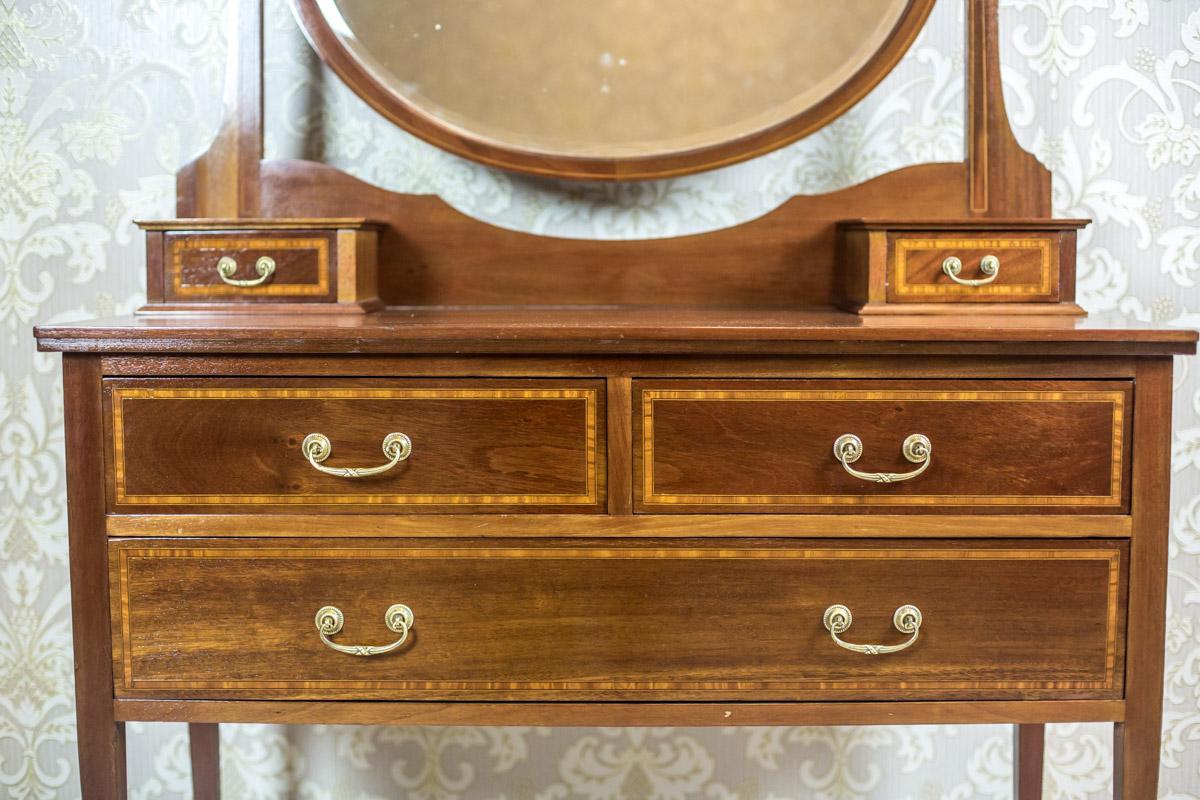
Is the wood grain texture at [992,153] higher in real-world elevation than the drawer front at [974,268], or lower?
higher

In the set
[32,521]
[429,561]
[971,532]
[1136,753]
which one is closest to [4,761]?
[32,521]

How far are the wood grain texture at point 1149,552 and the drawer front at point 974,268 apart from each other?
0.30 metres

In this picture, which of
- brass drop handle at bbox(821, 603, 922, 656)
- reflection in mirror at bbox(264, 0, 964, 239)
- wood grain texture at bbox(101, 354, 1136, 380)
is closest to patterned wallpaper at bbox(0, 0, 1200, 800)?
reflection in mirror at bbox(264, 0, 964, 239)

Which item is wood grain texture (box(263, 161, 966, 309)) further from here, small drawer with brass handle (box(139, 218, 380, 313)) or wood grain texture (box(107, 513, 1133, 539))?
wood grain texture (box(107, 513, 1133, 539))

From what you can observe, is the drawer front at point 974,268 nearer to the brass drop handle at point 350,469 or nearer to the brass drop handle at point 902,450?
the brass drop handle at point 902,450

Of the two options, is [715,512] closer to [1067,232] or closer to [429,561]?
[429,561]

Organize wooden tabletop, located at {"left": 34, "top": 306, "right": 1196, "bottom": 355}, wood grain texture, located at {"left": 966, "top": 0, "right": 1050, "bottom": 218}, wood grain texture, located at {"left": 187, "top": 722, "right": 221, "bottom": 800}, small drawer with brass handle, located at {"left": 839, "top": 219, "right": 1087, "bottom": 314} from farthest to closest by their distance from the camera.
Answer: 1. wood grain texture, located at {"left": 187, "top": 722, "right": 221, "bottom": 800}
2. wood grain texture, located at {"left": 966, "top": 0, "right": 1050, "bottom": 218}
3. small drawer with brass handle, located at {"left": 839, "top": 219, "right": 1087, "bottom": 314}
4. wooden tabletop, located at {"left": 34, "top": 306, "right": 1196, "bottom": 355}

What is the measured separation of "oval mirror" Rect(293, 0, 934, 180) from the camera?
1592 millimetres

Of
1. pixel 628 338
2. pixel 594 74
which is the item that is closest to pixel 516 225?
pixel 594 74

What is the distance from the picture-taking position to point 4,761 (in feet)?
6.23

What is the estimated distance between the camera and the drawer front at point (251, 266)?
1455 millimetres

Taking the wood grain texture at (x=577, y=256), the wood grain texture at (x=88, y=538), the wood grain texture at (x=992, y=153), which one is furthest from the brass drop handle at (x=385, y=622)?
the wood grain texture at (x=992, y=153)

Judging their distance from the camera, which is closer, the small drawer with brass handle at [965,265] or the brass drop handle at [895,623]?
the brass drop handle at [895,623]

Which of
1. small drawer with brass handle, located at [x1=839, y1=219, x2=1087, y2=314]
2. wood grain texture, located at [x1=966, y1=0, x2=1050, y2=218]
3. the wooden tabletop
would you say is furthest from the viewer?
wood grain texture, located at [x1=966, y1=0, x2=1050, y2=218]
